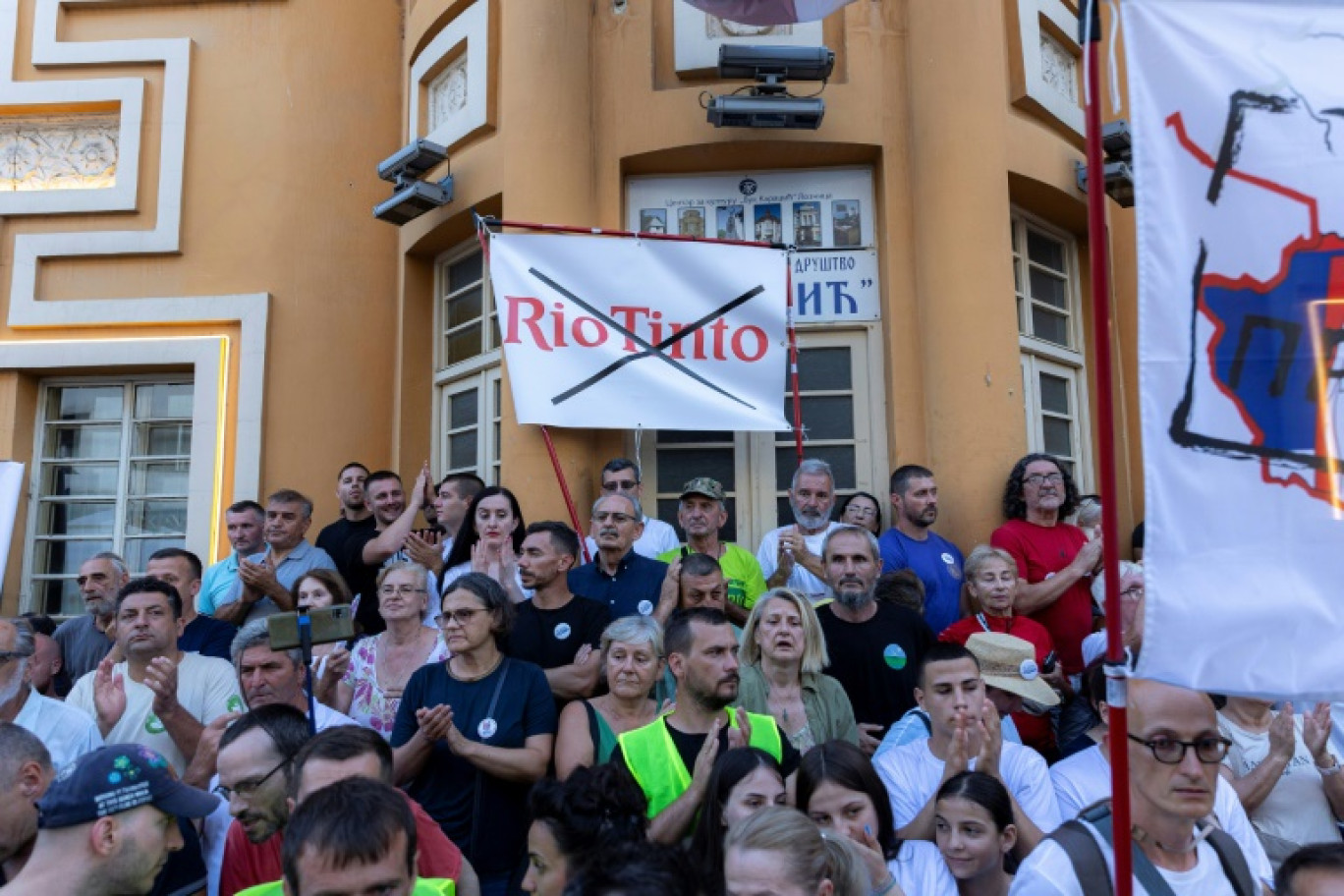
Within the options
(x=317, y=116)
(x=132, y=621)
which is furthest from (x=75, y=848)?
(x=317, y=116)

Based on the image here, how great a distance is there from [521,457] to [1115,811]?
5.42 m

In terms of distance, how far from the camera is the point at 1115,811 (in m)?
2.33

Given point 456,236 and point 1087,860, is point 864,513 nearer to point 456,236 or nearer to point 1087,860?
point 456,236

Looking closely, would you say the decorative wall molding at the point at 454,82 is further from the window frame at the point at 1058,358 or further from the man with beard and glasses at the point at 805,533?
the window frame at the point at 1058,358

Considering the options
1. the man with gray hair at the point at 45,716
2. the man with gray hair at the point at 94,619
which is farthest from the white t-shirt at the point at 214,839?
the man with gray hair at the point at 94,619

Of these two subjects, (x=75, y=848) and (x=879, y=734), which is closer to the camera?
(x=75, y=848)

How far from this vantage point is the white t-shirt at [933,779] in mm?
4047

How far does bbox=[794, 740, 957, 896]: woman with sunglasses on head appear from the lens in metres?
3.62

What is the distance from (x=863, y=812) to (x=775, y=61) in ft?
16.4

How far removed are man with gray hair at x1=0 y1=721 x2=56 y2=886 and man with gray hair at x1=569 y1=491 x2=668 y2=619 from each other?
277cm

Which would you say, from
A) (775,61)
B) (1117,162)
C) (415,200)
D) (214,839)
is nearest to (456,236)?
(415,200)

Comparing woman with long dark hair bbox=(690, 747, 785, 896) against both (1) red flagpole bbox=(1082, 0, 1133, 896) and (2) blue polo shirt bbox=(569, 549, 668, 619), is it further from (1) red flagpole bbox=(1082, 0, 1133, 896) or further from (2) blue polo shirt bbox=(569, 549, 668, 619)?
(2) blue polo shirt bbox=(569, 549, 668, 619)

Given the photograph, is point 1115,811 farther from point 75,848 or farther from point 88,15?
point 88,15

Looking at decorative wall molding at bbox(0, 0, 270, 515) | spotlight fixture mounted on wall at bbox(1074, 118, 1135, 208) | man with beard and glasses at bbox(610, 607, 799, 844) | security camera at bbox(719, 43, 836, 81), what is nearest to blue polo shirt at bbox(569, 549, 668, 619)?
man with beard and glasses at bbox(610, 607, 799, 844)
